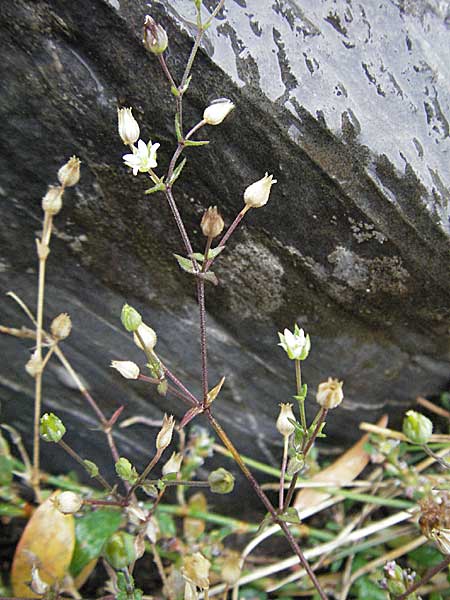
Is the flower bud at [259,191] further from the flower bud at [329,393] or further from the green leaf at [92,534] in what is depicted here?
the green leaf at [92,534]

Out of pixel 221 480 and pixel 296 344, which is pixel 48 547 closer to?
pixel 221 480

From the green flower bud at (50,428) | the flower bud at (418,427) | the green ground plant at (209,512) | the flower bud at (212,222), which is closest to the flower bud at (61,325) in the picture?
the green ground plant at (209,512)

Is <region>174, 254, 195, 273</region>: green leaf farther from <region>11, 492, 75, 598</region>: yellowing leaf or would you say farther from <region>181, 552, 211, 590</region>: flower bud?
<region>11, 492, 75, 598</region>: yellowing leaf

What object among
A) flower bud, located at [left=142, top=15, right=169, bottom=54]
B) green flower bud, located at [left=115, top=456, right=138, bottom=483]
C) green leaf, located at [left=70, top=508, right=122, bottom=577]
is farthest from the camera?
green leaf, located at [left=70, top=508, right=122, bottom=577]

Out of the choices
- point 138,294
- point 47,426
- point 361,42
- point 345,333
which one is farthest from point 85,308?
point 361,42

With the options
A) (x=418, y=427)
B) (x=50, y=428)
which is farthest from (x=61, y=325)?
(x=418, y=427)

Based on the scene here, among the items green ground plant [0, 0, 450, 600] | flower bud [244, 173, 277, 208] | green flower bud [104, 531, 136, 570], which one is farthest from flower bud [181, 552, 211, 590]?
flower bud [244, 173, 277, 208]
